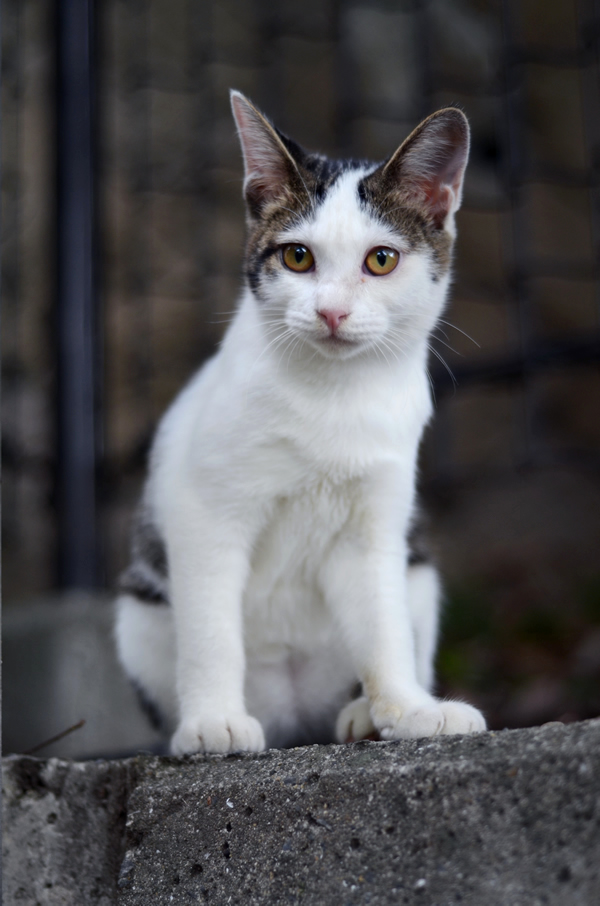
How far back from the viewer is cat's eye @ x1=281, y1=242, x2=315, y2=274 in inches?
70.1

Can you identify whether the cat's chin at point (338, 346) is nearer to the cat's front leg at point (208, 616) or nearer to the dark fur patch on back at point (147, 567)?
the cat's front leg at point (208, 616)

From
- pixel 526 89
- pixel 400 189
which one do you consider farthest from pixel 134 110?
pixel 400 189

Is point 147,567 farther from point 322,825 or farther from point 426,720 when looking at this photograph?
point 322,825

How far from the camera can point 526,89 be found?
470 cm

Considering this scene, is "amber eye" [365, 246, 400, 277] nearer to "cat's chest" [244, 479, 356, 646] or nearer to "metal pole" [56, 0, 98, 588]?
"cat's chest" [244, 479, 356, 646]

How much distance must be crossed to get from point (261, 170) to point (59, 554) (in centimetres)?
215

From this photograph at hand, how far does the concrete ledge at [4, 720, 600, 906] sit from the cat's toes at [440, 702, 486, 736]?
0.66 feet

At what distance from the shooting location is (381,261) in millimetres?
1771

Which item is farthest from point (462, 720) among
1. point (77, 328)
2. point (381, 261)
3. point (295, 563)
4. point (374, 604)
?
point (77, 328)

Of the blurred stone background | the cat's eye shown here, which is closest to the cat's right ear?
the cat's eye

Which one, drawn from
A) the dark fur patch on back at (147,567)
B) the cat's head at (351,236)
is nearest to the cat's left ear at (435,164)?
the cat's head at (351,236)

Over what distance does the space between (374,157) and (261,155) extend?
3098 millimetres

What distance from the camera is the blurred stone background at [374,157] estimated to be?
13.2ft

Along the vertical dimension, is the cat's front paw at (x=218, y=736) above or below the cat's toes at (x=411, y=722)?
below
